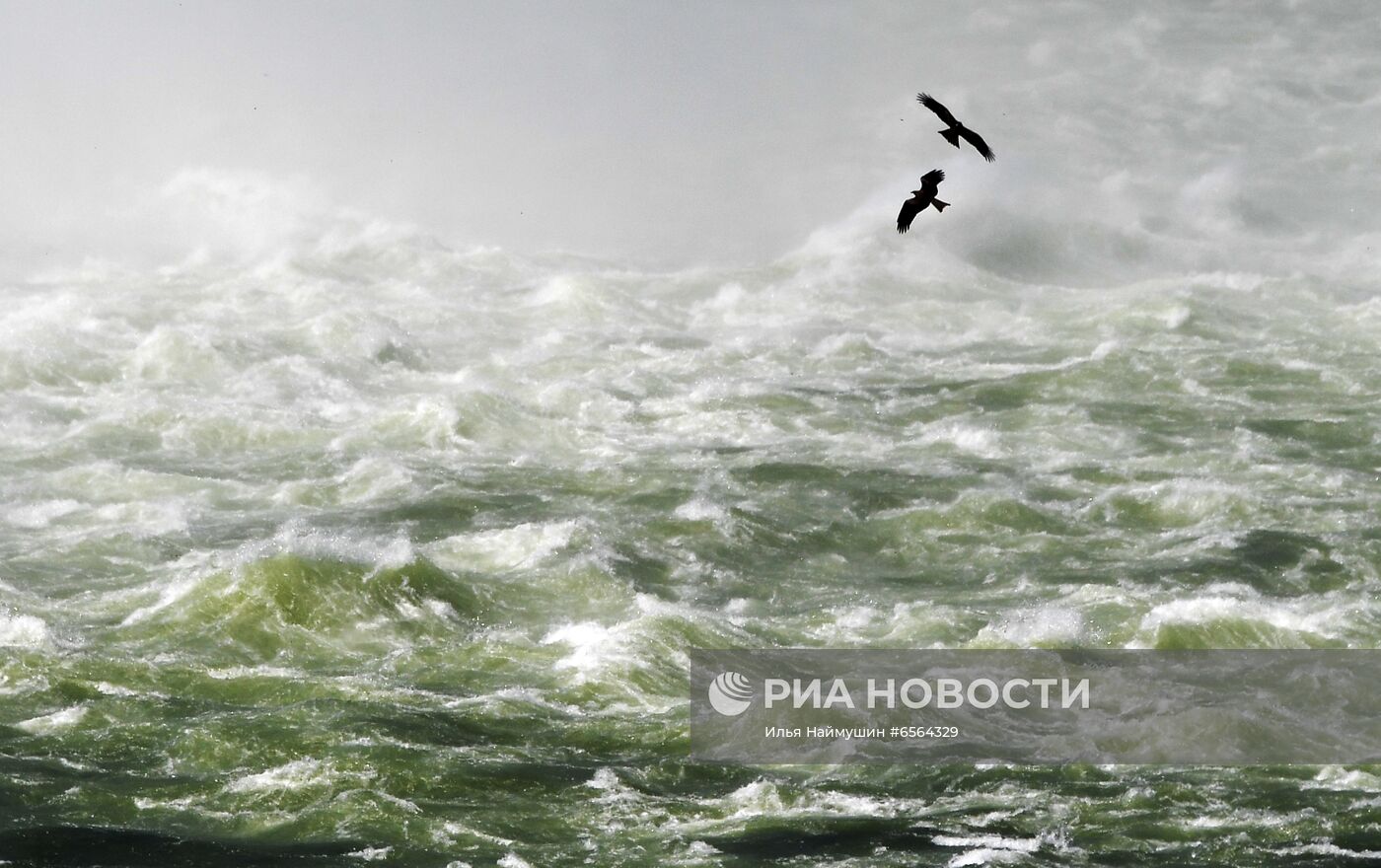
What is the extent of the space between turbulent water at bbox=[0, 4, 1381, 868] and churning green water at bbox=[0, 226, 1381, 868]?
44 millimetres

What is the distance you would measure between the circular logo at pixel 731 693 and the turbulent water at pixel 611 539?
0.33 meters

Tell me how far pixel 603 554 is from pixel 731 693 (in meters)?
3.02

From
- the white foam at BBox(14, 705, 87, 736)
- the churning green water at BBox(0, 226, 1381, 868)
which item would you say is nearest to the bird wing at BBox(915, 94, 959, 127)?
the churning green water at BBox(0, 226, 1381, 868)

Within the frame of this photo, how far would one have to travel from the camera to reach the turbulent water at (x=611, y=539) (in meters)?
Result: 8.47

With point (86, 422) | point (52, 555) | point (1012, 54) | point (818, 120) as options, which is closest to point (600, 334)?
point (86, 422)

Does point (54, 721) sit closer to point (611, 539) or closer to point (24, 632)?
point (24, 632)

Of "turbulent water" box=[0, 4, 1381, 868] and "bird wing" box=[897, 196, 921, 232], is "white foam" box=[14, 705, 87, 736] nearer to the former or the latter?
"turbulent water" box=[0, 4, 1381, 868]

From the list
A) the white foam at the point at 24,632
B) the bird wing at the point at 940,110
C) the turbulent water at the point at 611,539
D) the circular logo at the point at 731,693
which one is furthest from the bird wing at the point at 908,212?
the white foam at the point at 24,632

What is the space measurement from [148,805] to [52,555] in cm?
564

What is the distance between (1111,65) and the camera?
5041 cm

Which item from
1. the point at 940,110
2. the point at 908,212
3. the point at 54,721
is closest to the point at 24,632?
the point at 54,721

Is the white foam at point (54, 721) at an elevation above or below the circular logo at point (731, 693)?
below

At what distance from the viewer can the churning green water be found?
8.42 metres

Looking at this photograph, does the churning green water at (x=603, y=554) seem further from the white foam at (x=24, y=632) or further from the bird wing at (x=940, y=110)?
the bird wing at (x=940, y=110)
